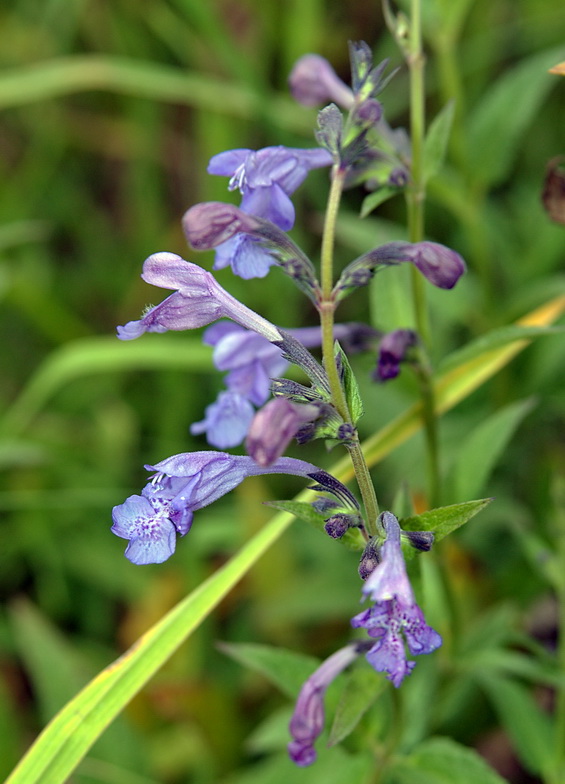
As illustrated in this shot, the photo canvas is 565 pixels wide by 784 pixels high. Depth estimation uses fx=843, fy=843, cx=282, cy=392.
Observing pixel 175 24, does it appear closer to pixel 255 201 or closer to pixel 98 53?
pixel 98 53

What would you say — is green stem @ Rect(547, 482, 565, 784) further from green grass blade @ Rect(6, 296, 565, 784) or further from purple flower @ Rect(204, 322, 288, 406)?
purple flower @ Rect(204, 322, 288, 406)

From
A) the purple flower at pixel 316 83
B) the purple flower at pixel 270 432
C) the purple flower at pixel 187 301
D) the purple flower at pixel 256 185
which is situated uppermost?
the purple flower at pixel 316 83

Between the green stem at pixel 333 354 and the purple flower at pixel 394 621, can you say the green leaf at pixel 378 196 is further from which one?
the purple flower at pixel 394 621

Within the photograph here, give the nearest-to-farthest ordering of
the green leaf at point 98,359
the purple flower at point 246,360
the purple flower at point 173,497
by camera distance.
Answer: the purple flower at point 173,497 < the purple flower at point 246,360 < the green leaf at point 98,359

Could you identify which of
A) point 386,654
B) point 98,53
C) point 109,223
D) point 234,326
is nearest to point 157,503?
point 386,654

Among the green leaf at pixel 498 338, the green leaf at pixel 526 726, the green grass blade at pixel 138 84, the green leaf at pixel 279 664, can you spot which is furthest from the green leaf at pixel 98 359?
the green leaf at pixel 526 726

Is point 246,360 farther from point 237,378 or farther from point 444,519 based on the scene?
point 444,519

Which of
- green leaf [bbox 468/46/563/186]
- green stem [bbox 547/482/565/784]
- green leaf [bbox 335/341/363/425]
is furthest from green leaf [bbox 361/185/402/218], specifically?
green leaf [bbox 468/46/563/186]
